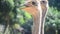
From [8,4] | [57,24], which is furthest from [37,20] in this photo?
[57,24]

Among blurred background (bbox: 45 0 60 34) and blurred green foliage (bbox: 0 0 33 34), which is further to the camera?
blurred background (bbox: 45 0 60 34)

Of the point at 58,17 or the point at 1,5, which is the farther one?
the point at 58,17

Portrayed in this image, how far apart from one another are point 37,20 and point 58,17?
22.4 ft

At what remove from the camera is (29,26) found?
32.1ft

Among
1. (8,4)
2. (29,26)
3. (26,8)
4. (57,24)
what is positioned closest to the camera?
(26,8)

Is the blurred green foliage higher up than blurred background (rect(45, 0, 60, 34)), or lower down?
higher up

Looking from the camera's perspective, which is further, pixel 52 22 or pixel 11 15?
pixel 52 22

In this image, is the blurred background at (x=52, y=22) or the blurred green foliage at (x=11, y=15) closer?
the blurred green foliage at (x=11, y=15)

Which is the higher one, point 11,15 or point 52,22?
point 11,15

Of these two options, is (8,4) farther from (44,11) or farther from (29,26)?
(29,26)

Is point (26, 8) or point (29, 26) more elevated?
point (26, 8)

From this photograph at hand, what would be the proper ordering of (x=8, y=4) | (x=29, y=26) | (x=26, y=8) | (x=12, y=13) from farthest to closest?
1. (x=29, y=26)
2. (x=12, y=13)
3. (x=8, y=4)
4. (x=26, y=8)

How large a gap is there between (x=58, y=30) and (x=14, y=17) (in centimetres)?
399

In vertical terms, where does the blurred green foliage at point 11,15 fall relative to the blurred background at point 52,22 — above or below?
above
